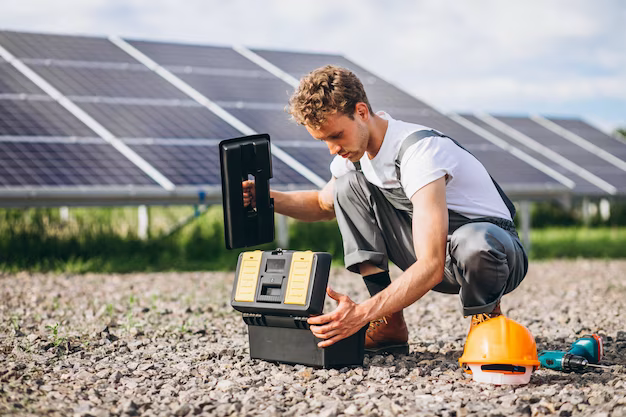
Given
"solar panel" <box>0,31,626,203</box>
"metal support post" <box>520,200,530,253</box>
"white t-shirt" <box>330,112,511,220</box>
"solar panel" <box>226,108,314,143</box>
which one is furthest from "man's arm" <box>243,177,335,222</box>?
"metal support post" <box>520,200,530,253</box>

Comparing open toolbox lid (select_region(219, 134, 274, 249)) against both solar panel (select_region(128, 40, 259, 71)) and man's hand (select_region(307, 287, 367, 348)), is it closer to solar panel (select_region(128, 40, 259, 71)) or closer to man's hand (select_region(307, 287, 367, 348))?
man's hand (select_region(307, 287, 367, 348))

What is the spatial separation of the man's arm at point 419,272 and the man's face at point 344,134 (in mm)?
376

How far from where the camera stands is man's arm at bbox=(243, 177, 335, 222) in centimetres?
355

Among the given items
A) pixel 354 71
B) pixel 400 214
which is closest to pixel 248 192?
pixel 400 214

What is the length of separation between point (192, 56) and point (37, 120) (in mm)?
2883

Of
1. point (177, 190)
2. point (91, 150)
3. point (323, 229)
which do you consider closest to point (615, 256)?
point (323, 229)

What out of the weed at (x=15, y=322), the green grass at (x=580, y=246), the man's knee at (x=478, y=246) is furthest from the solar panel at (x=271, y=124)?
the man's knee at (x=478, y=246)

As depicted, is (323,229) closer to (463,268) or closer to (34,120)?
(34,120)

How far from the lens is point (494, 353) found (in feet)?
9.23

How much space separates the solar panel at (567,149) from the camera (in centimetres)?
1041

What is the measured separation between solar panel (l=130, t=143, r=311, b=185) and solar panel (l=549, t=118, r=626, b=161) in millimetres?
7122

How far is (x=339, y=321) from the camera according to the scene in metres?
2.83

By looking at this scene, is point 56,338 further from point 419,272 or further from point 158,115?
point 158,115

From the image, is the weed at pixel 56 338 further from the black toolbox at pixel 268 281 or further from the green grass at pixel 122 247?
the green grass at pixel 122 247
